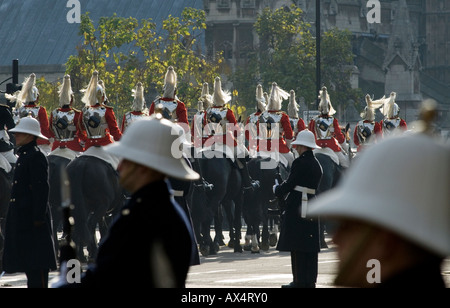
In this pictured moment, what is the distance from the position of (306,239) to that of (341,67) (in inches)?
2282

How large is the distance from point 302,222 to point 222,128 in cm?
745

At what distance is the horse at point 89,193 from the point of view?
17.9 meters

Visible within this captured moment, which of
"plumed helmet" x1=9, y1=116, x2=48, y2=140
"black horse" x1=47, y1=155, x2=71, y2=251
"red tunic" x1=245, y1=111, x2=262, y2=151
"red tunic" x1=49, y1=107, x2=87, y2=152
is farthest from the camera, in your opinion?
"red tunic" x1=245, y1=111, x2=262, y2=151

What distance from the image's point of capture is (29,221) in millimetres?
12211

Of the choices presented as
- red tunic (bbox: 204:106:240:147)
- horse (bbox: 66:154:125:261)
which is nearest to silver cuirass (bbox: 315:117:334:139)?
red tunic (bbox: 204:106:240:147)

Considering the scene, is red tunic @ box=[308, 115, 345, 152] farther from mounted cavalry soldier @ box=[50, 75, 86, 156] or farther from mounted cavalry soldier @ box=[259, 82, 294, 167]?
mounted cavalry soldier @ box=[50, 75, 86, 156]

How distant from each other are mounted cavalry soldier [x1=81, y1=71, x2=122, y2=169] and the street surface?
188 cm

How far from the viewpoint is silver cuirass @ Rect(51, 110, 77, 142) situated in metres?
19.0

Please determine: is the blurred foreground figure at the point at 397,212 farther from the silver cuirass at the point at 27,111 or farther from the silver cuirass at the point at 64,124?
the silver cuirass at the point at 27,111

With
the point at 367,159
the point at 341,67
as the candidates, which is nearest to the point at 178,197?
the point at 367,159

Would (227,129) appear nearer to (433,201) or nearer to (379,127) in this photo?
(379,127)

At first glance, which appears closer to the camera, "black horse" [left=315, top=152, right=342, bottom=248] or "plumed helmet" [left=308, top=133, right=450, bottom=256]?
"plumed helmet" [left=308, top=133, right=450, bottom=256]

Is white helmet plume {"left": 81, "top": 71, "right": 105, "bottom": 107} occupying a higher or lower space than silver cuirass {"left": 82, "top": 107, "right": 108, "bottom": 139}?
higher

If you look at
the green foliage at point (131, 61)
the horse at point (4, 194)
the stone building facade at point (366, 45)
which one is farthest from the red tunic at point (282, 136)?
the stone building facade at point (366, 45)
